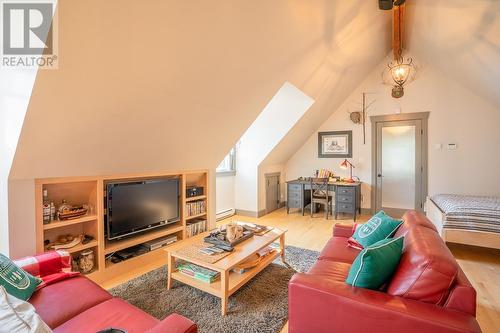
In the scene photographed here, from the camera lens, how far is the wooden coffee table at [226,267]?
2.01 metres

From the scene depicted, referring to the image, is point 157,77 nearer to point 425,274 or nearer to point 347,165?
point 425,274

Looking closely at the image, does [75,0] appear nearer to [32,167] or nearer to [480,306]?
[32,167]

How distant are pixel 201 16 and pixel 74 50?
911mm

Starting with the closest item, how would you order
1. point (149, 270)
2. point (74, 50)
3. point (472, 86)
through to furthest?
point (74, 50)
point (149, 270)
point (472, 86)

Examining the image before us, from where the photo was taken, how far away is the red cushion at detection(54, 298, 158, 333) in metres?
1.31

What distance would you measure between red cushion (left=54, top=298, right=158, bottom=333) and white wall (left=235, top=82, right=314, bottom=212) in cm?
378

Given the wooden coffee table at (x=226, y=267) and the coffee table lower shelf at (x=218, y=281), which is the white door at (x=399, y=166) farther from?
the coffee table lower shelf at (x=218, y=281)

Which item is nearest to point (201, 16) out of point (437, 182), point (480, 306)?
point (480, 306)

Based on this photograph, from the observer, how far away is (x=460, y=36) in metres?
3.04

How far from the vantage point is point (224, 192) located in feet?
16.9

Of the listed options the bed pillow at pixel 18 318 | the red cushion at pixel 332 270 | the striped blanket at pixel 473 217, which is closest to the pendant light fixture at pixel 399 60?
the striped blanket at pixel 473 217

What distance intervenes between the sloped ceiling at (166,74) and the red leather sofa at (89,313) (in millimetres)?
1083

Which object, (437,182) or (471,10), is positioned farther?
(437,182)

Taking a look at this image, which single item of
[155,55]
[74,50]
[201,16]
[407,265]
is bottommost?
[407,265]
